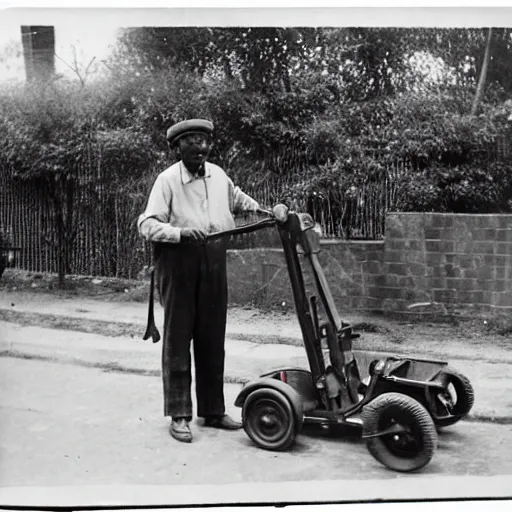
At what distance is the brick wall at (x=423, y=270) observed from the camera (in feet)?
11.8

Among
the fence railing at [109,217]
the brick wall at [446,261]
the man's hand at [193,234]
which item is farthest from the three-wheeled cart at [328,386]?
the brick wall at [446,261]

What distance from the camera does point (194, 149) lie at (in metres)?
3.48

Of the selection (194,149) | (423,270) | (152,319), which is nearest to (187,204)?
(194,149)

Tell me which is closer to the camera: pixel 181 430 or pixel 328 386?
pixel 328 386

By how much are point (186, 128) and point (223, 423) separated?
1411 mm

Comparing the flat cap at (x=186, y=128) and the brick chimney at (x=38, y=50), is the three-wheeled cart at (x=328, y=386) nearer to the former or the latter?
the flat cap at (x=186, y=128)

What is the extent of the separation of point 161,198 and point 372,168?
1.04 m

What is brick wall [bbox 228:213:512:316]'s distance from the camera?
11.8 feet

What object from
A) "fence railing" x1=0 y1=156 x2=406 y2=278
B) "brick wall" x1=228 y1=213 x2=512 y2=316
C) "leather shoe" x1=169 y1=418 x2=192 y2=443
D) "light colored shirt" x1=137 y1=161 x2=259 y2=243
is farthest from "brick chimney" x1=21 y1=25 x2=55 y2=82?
"leather shoe" x1=169 y1=418 x2=192 y2=443

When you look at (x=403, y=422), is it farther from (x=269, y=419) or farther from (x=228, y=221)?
(x=228, y=221)

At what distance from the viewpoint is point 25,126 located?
12.1 feet

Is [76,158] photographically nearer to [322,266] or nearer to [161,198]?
[161,198]

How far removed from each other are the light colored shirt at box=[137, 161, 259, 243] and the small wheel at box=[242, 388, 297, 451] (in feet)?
2.61

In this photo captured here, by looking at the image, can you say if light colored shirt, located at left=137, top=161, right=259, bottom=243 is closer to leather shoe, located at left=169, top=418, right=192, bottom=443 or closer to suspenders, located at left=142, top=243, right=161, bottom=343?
suspenders, located at left=142, top=243, right=161, bottom=343
